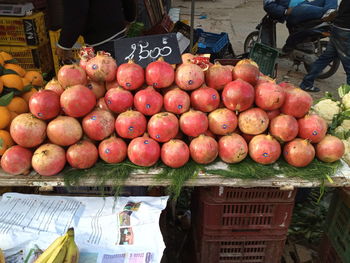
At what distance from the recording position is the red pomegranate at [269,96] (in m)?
1.73

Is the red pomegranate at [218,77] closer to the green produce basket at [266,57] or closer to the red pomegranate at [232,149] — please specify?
the red pomegranate at [232,149]

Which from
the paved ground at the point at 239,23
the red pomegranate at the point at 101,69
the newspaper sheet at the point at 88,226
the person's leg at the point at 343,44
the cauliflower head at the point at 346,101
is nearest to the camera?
the newspaper sheet at the point at 88,226

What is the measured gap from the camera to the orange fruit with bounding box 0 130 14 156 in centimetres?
167

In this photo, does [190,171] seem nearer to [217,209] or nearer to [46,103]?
[217,209]

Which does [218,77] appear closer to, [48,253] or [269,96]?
[269,96]

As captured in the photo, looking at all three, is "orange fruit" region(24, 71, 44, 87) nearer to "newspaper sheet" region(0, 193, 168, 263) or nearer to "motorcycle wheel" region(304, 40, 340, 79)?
"newspaper sheet" region(0, 193, 168, 263)

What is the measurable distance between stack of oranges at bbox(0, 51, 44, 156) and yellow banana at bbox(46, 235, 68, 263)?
2.33ft

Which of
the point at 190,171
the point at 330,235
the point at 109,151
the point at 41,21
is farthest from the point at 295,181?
the point at 41,21

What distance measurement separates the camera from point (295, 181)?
1.65m

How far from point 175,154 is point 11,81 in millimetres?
1212

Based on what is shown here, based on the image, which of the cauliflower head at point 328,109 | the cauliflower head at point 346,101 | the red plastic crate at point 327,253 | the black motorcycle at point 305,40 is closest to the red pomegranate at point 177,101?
the cauliflower head at point 328,109

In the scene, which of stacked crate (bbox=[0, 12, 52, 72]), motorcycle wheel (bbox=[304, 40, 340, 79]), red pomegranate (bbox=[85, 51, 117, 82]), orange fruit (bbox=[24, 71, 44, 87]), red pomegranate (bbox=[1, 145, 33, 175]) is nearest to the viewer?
red pomegranate (bbox=[1, 145, 33, 175])

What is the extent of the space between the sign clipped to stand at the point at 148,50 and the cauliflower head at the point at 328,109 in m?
1.22

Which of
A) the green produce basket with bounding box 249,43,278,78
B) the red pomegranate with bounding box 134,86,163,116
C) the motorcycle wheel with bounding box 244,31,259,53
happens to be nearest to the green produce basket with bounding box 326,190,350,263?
the red pomegranate with bounding box 134,86,163,116
